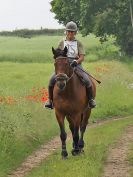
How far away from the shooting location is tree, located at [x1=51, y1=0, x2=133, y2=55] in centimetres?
4894

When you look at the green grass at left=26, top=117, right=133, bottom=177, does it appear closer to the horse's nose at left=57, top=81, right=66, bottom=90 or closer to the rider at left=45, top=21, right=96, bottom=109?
the rider at left=45, top=21, right=96, bottom=109

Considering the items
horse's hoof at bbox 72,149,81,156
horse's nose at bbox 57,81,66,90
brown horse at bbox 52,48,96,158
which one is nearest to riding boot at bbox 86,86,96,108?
brown horse at bbox 52,48,96,158

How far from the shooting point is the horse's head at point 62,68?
463 inches

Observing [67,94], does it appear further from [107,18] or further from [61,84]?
[107,18]

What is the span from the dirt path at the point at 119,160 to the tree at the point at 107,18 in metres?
34.2

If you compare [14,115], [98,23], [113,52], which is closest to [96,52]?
[113,52]

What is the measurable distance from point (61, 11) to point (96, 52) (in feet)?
21.6

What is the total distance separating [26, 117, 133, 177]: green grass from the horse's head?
1.87 metres

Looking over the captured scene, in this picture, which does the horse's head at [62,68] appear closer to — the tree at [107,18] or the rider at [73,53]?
the rider at [73,53]

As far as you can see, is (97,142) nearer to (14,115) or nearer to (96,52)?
(14,115)

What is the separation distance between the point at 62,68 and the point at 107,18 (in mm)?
38039

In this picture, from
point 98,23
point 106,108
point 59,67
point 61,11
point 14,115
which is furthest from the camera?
point 61,11

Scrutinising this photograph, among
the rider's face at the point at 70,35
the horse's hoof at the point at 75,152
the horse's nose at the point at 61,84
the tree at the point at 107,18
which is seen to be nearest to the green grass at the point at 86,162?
the horse's hoof at the point at 75,152

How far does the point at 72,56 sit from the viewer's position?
42.4 feet
